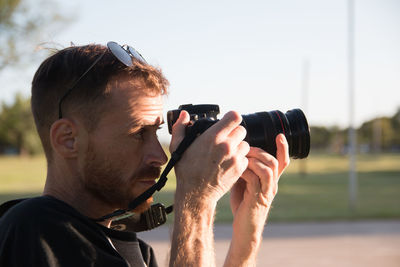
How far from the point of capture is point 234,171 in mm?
1461

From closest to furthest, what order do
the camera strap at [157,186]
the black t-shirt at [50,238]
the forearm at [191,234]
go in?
the black t-shirt at [50,238] < the forearm at [191,234] < the camera strap at [157,186]

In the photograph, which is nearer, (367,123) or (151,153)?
(151,153)

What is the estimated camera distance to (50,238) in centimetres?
116

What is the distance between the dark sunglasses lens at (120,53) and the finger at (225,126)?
337 mm

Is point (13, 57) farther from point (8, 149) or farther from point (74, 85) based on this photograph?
point (8, 149)

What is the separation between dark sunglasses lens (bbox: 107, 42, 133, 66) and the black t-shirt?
483 mm

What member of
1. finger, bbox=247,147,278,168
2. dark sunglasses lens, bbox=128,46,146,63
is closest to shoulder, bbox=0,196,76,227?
dark sunglasses lens, bbox=128,46,146,63

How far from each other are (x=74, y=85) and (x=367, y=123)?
10576 centimetres

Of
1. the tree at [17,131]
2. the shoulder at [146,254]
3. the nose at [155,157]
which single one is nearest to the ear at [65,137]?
the nose at [155,157]

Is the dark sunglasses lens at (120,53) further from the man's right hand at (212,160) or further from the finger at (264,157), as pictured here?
the finger at (264,157)

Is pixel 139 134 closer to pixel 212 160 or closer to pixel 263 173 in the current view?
pixel 212 160

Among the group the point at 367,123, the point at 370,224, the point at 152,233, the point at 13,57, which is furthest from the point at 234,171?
the point at 367,123

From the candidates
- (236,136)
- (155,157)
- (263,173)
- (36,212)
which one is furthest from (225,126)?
(36,212)

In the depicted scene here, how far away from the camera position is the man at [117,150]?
134 centimetres
